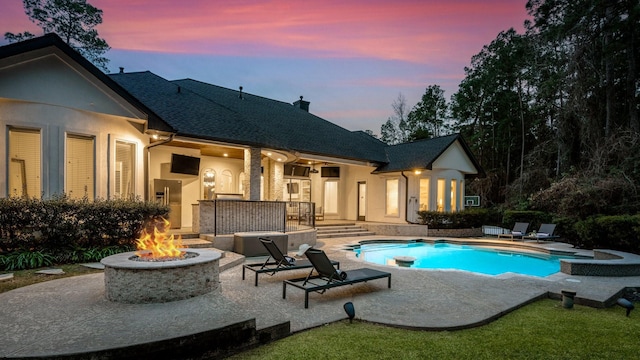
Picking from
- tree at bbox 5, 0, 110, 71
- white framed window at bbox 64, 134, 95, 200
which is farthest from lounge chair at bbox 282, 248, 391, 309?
tree at bbox 5, 0, 110, 71

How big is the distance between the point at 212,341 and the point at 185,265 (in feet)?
7.15

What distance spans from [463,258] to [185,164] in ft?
38.8

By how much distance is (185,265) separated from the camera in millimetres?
5742

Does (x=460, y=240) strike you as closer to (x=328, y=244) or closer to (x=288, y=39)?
(x=328, y=244)

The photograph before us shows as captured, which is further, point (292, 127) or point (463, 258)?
point (292, 127)

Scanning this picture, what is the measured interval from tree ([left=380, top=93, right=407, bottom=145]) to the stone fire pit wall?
40382 mm

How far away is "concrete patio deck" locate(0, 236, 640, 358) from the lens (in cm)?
391

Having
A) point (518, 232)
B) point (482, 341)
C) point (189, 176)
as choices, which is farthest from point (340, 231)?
point (482, 341)

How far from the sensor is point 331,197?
73.8ft

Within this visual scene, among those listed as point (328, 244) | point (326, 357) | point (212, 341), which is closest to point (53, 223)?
point (212, 341)

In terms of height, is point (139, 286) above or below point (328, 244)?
above

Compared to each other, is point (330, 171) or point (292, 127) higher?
point (292, 127)

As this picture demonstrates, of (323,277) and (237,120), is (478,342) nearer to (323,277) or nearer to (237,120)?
(323,277)

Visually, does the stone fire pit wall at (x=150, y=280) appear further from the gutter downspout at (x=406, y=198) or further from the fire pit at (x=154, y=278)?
the gutter downspout at (x=406, y=198)
